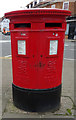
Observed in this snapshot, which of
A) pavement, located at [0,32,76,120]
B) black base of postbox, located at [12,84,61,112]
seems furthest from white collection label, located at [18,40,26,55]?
pavement, located at [0,32,76,120]

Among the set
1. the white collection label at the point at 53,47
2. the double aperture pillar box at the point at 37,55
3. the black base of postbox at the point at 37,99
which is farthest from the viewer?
the black base of postbox at the point at 37,99

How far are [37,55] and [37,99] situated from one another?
2.66 feet

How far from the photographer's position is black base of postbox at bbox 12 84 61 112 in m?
2.39

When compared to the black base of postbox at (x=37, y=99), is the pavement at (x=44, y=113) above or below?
below

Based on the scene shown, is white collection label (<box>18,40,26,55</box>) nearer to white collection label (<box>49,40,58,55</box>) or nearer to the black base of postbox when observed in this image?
white collection label (<box>49,40,58,55</box>)

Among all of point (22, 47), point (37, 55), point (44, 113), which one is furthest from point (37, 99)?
point (22, 47)

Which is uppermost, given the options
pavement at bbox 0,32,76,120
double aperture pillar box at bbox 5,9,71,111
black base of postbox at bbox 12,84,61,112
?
double aperture pillar box at bbox 5,9,71,111

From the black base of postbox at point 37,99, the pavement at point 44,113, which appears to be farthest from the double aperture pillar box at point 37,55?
the pavement at point 44,113

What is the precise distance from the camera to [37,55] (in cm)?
222

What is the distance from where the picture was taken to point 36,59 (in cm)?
224

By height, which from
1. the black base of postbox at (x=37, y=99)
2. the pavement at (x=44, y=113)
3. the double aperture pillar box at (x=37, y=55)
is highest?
the double aperture pillar box at (x=37, y=55)

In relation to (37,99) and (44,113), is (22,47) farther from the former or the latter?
(44,113)

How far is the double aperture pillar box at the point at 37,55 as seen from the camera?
2.11 metres

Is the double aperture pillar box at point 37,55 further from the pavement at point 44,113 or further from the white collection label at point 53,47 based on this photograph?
the pavement at point 44,113
